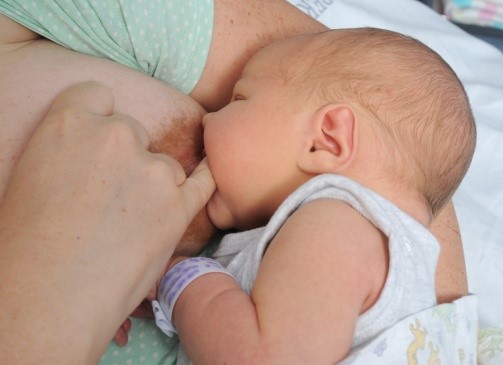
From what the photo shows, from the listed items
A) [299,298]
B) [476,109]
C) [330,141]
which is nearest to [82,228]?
[299,298]

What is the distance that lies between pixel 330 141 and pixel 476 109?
94cm

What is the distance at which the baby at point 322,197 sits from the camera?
769 mm

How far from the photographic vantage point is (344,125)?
906 mm

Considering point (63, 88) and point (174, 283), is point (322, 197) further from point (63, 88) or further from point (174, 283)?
point (63, 88)

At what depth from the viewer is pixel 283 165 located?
0.95 m

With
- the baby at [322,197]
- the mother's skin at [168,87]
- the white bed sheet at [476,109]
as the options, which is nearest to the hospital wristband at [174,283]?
the baby at [322,197]

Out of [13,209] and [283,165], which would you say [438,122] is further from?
[13,209]

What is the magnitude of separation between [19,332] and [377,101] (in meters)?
0.57

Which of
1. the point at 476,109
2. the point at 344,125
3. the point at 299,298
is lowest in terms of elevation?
the point at 476,109

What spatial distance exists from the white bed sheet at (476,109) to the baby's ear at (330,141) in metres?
0.64

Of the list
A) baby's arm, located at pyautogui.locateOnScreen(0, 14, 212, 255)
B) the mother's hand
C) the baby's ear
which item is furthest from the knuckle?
the baby's ear

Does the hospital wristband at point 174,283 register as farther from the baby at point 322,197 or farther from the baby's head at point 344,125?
the baby's head at point 344,125

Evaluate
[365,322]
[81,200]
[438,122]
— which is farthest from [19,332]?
[438,122]

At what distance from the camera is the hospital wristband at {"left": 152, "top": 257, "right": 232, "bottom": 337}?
2.88ft
